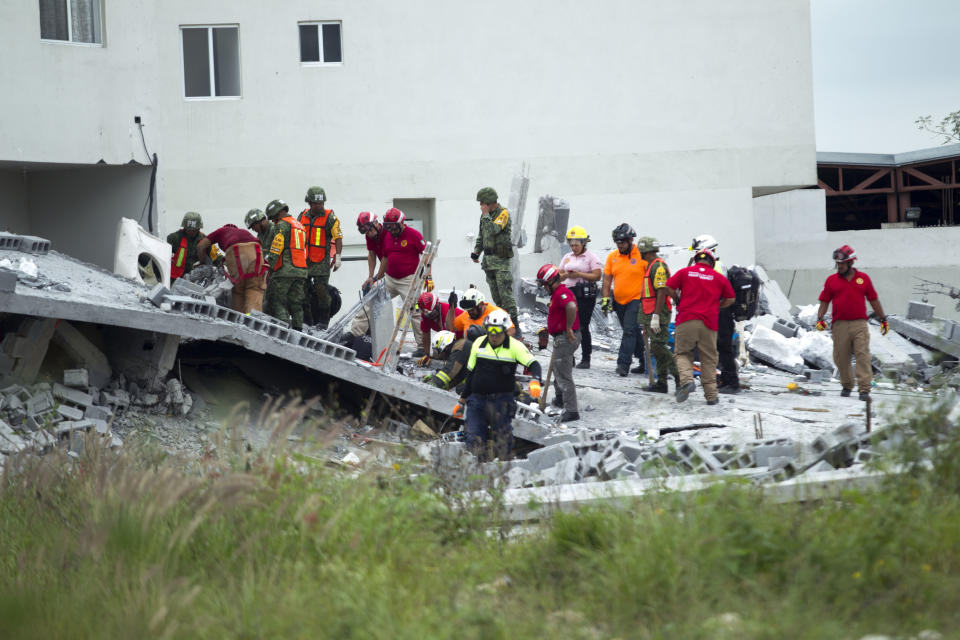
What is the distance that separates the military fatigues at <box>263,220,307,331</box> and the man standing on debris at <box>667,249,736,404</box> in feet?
13.6

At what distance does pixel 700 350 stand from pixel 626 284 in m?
2.18

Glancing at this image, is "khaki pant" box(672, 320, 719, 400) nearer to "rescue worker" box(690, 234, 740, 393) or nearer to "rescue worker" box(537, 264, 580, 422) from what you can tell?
"rescue worker" box(690, 234, 740, 393)

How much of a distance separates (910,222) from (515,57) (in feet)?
44.1

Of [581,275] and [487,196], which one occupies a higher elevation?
[487,196]

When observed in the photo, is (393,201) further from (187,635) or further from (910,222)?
(187,635)

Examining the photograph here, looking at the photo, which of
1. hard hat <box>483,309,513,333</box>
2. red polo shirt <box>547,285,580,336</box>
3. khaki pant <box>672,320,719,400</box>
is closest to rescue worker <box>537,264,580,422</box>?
red polo shirt <box>547,285,580,336</box>

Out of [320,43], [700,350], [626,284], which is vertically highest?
[320,43]

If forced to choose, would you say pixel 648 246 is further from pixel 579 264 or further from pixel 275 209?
pixel 275 209

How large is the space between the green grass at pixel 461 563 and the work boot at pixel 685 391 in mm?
4638

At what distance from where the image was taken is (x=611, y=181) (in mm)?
20906

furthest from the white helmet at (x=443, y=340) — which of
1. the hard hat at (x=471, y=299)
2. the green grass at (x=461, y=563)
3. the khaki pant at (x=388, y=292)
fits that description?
the green grass at (x=461, y=563)

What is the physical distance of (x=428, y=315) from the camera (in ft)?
41.6

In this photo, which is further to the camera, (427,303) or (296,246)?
(427,303)

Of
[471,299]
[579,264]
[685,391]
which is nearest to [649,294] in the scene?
[685,391]
